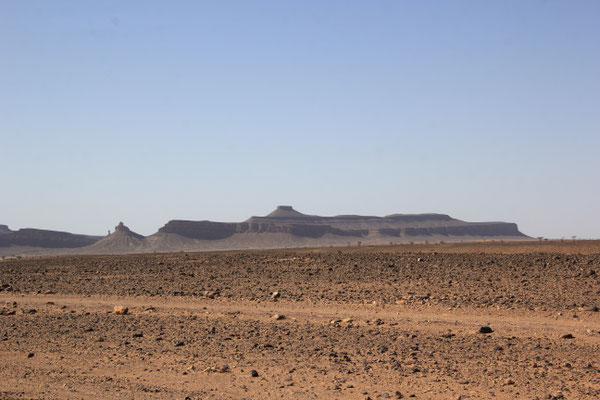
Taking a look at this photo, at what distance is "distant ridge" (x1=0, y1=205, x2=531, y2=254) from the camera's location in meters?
128

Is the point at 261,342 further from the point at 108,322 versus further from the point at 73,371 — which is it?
the point at 108,322

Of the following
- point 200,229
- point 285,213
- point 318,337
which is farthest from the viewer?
point 285,213

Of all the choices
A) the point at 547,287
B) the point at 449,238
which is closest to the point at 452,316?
the point at 547,287

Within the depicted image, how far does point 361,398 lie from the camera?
31.2 feet

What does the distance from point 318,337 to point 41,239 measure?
137 metres

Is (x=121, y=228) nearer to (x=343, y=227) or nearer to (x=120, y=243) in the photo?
(x=120, y=243)

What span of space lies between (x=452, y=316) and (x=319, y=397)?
7.83 meters

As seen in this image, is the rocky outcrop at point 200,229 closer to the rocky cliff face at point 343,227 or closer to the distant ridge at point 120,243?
the rocky cliff face at point 343,227

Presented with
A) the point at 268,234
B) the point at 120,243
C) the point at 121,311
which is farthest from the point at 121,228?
the point at 121,311

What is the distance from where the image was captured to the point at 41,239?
140125 mm

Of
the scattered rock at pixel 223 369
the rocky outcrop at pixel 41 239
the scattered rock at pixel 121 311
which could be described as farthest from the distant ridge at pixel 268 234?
the scattered rock at pixel 223 369

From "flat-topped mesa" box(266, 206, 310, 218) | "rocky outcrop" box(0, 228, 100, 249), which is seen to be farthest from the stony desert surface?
"flat-topped mesa" box(266, 206, 310, 218)

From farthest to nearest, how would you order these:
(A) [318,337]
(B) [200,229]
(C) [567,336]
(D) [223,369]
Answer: (B) [200,229] < (A) [318,337] < (C) [567,336] < (D) [223,369]

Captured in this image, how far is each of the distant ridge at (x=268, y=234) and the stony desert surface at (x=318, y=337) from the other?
3243 inches
